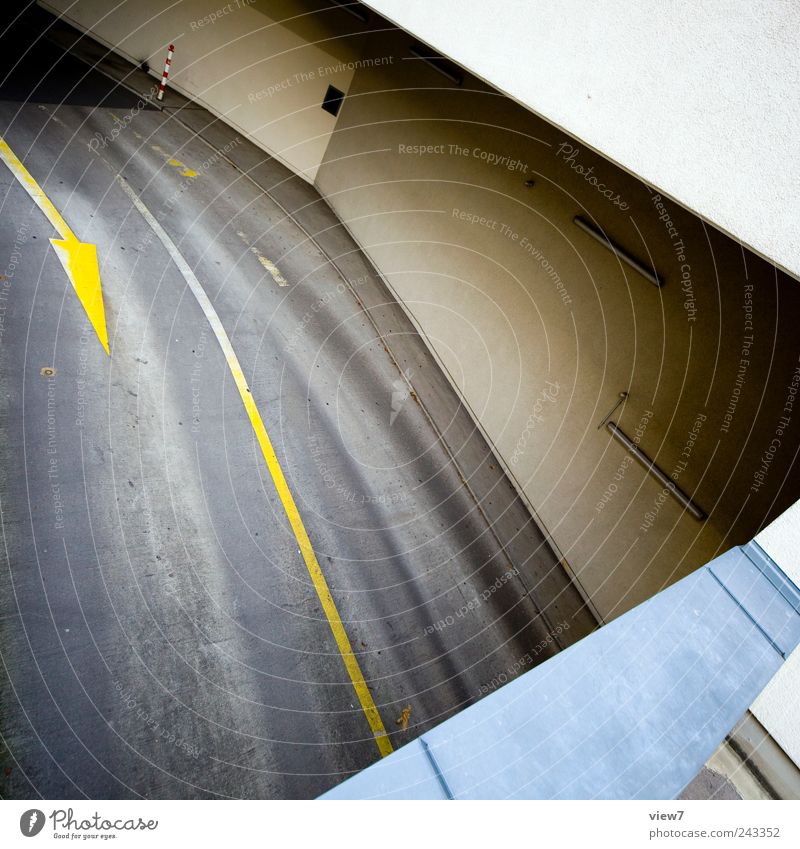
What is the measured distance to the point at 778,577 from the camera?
2.51m

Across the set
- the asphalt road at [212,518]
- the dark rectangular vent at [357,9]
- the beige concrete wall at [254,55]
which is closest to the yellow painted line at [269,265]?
the asphalt road at [212,518]

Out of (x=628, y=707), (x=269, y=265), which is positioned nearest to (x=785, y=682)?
(x=628, y=707)

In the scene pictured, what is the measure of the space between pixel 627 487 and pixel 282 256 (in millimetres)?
4728

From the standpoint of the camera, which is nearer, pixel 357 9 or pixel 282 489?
pixel 282 489

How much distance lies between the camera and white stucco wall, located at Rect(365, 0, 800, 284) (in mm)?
2244

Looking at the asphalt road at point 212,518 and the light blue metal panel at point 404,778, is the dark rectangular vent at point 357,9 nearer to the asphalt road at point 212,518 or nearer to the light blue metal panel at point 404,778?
the asphalt road at point 212,518

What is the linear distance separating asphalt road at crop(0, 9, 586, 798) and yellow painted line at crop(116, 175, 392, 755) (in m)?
0.06

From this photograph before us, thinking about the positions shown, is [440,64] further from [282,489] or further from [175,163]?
[282,489]

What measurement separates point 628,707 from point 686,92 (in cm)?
229

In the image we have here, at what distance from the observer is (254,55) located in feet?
31.3

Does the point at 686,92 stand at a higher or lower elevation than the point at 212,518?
lower
